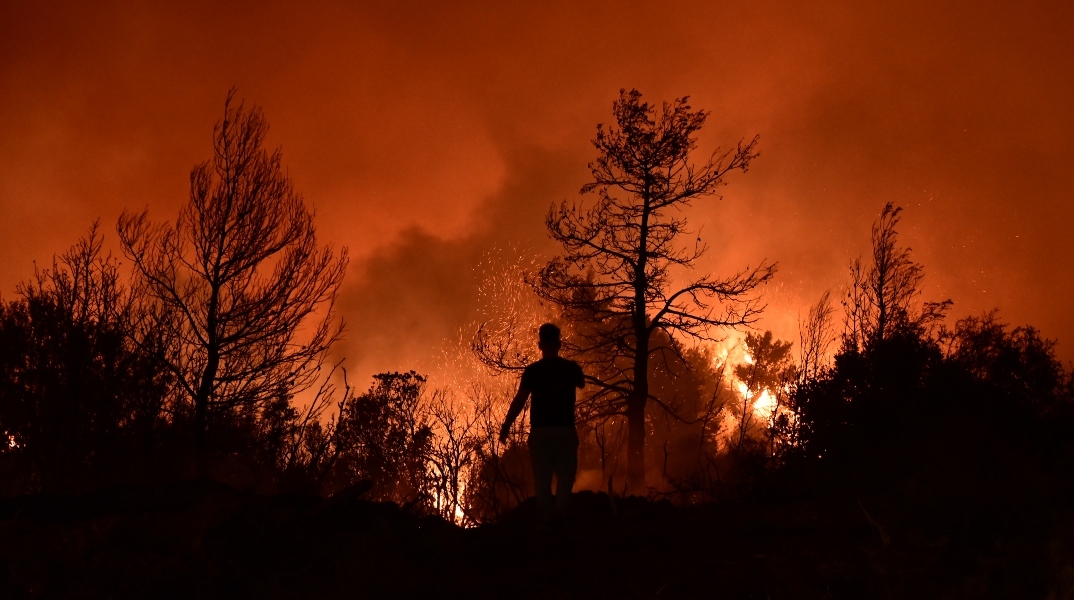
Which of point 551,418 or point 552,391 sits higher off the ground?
point 552,391

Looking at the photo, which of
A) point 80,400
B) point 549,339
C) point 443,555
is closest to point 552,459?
point 549,339

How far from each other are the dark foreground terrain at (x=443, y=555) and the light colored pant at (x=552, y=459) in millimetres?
691

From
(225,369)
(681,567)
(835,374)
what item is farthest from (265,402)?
(681,567)

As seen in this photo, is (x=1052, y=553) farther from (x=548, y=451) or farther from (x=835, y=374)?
(x=835, y=374)

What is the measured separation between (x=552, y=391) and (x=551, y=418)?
229 millimetres

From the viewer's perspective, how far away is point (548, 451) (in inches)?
294

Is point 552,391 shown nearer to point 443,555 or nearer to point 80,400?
point 443,555

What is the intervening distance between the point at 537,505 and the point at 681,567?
2120 millimetres

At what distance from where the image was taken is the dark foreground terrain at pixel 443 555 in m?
5.37

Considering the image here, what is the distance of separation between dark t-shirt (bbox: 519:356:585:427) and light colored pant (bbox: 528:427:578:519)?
0.08 meters

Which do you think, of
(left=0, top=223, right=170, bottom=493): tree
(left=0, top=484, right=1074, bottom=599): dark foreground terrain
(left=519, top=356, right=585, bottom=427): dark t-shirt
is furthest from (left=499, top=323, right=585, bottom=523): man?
(left=0, top=223, right=170, bottom=493): tree

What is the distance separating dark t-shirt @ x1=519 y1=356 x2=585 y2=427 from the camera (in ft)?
24.3

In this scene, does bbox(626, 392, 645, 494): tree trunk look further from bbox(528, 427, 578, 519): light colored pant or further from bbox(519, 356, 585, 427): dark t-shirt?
bbox(519, 356, 585, 427): dark t-shirt

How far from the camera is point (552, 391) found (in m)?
7.42
